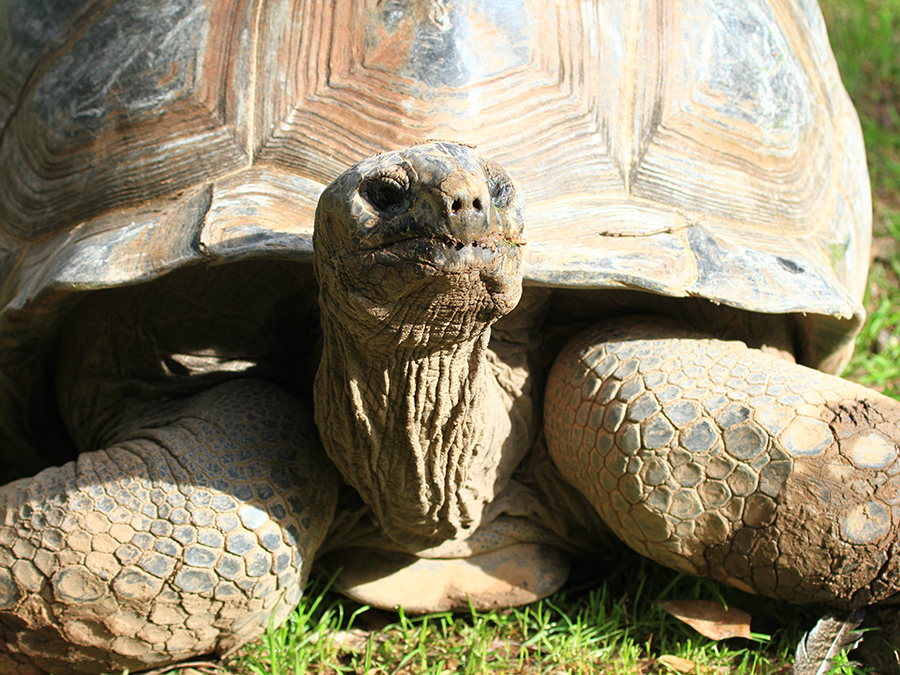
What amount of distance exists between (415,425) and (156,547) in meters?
0.67

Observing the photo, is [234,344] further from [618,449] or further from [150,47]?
[618,449]

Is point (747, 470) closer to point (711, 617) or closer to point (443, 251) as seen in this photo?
point (711, 617)

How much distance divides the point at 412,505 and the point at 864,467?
1057 mm

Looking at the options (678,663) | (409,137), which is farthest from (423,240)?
(678,663)

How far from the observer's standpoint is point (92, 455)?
2.21 metres

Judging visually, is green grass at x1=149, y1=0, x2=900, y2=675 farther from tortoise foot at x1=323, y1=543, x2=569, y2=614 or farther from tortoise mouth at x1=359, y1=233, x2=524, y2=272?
tortoise mouth at x1=359, y1=233, x2=524, y2=272

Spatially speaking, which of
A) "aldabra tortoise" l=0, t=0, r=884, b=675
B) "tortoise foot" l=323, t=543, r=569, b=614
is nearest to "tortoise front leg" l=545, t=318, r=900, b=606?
"aldabra tortoise" l=0, t=0, r=884, b=675

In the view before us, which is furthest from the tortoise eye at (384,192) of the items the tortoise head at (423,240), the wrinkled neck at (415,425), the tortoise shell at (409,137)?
the tortoise shell at (409,137)

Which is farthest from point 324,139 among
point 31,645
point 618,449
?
point 31,645

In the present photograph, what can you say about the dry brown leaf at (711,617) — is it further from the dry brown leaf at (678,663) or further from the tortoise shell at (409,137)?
the tortoise shell at (409,137)

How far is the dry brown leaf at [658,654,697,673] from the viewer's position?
2273mm

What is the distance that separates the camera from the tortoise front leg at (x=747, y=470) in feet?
6.62

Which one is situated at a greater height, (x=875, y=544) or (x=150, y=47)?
(x=150, y=47)

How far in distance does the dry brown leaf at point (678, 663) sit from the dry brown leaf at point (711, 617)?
3.4 inches
